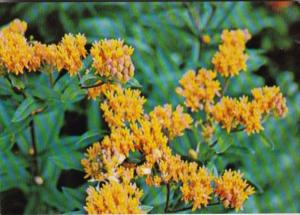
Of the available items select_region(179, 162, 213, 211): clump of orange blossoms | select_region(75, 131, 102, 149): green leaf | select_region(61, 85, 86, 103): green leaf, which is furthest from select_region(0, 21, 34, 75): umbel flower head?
select_region(179, 162, 213, 211): clump of orange blossoms

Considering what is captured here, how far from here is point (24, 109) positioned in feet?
4.99

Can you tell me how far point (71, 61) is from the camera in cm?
152

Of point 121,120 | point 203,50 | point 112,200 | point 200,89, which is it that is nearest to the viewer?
point 112,200

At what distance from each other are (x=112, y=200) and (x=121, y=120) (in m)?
0.20

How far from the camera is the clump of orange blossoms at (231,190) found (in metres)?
1.54

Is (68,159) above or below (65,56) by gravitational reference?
below

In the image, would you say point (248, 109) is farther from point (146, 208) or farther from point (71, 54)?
point (71, 54)

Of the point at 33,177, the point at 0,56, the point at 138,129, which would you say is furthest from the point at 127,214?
the point at 0,56

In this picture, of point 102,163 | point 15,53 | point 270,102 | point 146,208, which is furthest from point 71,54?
point 270,102

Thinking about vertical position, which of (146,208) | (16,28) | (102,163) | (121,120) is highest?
(16,28)

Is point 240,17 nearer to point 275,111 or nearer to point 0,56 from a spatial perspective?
point 275,111

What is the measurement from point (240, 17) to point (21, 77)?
2.42 ft

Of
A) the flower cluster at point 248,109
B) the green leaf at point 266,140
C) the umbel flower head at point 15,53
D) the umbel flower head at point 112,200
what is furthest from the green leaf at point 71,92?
the green leaf at point 266,140

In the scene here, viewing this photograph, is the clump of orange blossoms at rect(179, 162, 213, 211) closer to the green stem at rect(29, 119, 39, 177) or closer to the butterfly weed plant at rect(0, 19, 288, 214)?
the butterfly weed plant at rect(0, 19, 288, 214)
